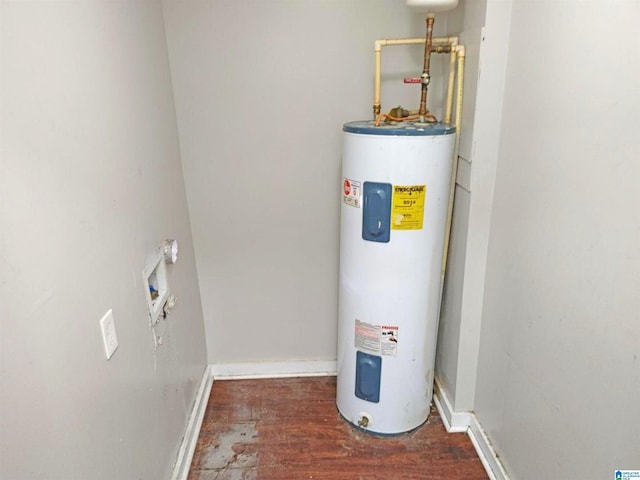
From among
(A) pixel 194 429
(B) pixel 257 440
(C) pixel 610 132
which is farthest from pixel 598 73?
(A) pixel 194 429

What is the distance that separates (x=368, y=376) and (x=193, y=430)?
791 millimetres

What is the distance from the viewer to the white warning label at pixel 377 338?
1.73 metres

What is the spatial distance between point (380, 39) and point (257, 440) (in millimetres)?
1796

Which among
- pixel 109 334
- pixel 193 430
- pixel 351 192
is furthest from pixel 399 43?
pixel 193 430

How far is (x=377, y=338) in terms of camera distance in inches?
68.9

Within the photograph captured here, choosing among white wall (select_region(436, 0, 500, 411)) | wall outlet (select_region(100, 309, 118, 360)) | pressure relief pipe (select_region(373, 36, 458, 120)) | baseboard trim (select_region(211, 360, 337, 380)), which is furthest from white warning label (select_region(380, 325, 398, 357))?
wall outlet (select_region(100, 309, 118, 360))

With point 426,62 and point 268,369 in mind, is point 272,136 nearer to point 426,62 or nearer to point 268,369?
point 426,62

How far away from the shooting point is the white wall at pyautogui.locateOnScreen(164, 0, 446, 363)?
69.8 inches

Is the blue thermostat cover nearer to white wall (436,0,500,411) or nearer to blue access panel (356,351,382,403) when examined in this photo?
white wall (436,0,500,411)

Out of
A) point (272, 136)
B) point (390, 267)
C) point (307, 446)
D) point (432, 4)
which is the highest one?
point (432, 4)

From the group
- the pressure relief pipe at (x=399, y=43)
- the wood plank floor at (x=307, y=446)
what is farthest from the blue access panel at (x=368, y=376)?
the pressure relief pipe at (x=399, y=43)

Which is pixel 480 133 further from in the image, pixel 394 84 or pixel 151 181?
pixel 151 181

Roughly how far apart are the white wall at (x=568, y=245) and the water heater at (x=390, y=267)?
0.25 m

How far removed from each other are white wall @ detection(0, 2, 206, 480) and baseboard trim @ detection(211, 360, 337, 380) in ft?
2.05
